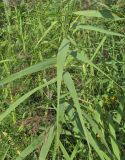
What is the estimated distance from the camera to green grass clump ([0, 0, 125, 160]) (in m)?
1.48

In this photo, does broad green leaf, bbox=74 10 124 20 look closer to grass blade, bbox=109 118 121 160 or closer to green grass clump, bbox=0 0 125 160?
green grass clump, bbox=0 0 125 160

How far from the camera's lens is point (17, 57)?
2184mm

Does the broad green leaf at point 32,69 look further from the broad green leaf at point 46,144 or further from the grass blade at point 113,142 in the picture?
the grass blade at point 113,142

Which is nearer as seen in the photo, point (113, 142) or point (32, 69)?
point (32, 69)

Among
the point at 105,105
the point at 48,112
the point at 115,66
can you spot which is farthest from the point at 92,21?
the point at 48,112

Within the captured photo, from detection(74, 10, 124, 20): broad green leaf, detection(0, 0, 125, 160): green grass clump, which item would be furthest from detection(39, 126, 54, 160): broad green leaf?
detection(74, 10, 124, 20): broad green leaf

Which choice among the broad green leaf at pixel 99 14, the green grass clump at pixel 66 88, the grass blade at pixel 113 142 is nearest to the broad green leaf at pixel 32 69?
the green grass clump at pixel 66 88

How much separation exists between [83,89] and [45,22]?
29.2 inches

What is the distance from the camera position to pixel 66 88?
1.81m

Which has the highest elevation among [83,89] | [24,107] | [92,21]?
[92,21]

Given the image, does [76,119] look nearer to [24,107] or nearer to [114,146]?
[114,146]

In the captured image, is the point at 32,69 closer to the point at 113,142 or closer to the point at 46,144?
the point at 46,144

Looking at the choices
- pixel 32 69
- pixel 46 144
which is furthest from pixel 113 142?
pixel 32 69

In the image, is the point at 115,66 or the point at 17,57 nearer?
the point at 115,66
